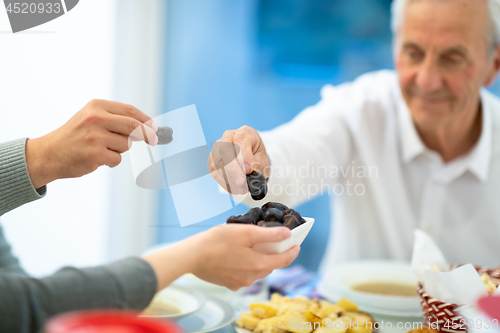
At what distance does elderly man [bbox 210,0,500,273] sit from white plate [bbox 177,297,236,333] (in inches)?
14.5

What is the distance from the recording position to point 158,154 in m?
0.71

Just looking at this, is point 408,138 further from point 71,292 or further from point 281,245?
point 71,292

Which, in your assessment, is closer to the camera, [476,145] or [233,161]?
[233,161]

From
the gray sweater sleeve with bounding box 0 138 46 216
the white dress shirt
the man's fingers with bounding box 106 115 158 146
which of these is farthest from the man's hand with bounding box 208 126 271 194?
the white dress shirt

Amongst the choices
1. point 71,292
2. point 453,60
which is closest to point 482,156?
point 453,60

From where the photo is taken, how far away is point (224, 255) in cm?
56

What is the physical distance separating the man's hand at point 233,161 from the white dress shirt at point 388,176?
1.85 feet

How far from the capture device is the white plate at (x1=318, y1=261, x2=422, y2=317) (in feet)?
2.78

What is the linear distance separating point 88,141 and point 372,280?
2.66ft

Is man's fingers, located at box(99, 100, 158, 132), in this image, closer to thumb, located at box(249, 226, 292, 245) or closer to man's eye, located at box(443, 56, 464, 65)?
thumb, located at box(249, 226, 292, 245)

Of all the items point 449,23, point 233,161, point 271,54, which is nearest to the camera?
point 233,161

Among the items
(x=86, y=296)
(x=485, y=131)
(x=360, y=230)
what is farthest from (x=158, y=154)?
(x=485, y=131)

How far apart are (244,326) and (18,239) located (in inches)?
55.3

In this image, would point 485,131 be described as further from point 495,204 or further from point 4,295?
point 4,295
